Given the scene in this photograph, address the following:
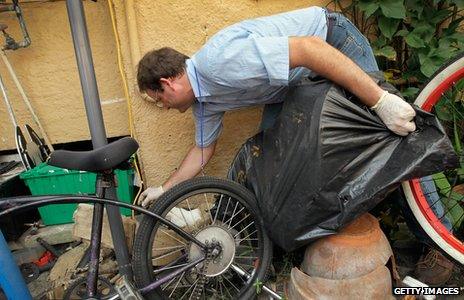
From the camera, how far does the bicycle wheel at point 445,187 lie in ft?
7.46

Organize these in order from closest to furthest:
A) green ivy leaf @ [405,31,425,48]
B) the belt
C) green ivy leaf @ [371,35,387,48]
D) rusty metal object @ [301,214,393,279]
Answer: rusty metal object @ [301,214,393,279], the belt, green ivy leaf @ [405,31,425,48], green ivy leaf @ [371,35,387,48]

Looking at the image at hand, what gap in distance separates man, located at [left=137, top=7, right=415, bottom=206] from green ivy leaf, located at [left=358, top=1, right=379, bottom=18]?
8.0 inches

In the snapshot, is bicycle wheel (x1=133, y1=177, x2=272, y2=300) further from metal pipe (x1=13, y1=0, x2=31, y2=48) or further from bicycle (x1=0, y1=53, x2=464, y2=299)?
metal pipe (x1=13, y1=0, x2=31, y2=48)

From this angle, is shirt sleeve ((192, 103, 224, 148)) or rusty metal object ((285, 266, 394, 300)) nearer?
rusty metal object ((285, 266, 394, 300))

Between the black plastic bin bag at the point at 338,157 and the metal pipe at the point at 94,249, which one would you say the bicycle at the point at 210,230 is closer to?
the metal pipe at the point at 94,249

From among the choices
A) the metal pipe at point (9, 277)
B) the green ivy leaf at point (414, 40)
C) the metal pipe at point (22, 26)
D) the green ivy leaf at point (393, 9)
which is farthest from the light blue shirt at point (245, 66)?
the metal pipe at point (9, 277)

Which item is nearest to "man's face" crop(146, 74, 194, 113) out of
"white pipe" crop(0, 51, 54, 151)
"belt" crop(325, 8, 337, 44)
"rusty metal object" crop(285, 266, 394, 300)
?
"belt" crop(325, 8, 337, 44)

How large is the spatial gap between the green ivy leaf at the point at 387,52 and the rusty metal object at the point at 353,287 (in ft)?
4.73

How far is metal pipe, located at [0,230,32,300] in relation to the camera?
83.7 inches

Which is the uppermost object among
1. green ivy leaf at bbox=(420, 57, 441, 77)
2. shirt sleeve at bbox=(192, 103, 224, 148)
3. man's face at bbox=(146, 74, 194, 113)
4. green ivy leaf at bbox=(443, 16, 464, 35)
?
green ivy leaf at bbox=(443, 16, 464, 35)

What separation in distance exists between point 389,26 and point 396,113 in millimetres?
1014

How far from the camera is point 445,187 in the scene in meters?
2.66

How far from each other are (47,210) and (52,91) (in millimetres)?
912

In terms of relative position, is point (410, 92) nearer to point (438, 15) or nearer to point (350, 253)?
point (438, 15)
